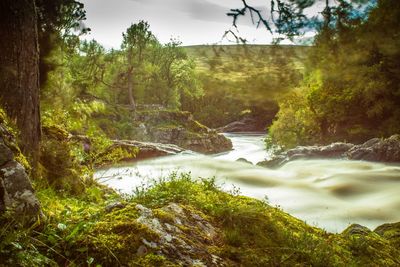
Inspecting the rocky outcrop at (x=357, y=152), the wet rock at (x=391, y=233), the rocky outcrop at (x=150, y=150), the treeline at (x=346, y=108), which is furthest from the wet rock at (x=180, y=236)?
the rocky outcrop at (x=150, y=150)

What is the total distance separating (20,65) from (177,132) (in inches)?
1094

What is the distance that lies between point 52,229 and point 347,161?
1887 centimetres

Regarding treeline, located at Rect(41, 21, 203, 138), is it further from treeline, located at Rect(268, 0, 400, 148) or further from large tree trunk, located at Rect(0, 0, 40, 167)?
treeline, located at Rect(268, 0, 400, 148)

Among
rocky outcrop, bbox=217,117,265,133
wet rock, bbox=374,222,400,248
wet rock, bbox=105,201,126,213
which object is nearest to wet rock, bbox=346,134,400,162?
wet rock, bbox=374,222,400,248

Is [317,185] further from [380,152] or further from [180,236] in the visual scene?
[180,236]

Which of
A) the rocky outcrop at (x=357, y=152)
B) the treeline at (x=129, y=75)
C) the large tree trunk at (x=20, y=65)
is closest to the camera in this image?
the large tree trunk at (x=20, y=65)

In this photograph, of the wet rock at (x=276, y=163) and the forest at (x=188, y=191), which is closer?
the forest at (x=188, y=191)

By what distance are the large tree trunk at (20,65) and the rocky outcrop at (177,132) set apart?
2658 centimetres

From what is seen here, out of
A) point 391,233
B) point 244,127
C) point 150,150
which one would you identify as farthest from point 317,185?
point 244,127

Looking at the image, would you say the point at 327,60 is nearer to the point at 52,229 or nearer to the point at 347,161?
the point at 52,229

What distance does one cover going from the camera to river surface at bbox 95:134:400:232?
10.5 meters

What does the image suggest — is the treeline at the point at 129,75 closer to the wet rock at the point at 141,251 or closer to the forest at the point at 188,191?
the forest at the point at 188,191

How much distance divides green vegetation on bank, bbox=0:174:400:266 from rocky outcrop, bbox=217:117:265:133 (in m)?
52.3

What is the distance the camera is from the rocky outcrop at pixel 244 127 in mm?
56969
